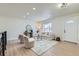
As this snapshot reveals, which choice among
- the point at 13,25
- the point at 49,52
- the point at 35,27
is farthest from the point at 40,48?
the point at 13,25

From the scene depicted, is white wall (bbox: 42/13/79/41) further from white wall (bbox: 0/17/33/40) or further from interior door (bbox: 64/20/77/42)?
white wall (bbox: 0/17/33/40)

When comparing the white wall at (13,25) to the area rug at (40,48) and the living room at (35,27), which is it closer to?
the living room at (35,27)

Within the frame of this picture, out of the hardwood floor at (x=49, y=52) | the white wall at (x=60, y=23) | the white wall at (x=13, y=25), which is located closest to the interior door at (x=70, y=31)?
the white wall at (x=60, y=23)

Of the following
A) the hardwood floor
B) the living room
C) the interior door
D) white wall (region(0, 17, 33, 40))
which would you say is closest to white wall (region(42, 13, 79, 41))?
Answer: the living room

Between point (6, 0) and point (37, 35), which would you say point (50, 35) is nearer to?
point (37, 35)

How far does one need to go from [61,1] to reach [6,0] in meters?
1.37

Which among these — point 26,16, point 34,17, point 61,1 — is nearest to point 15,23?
point 26,16

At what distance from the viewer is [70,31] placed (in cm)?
734

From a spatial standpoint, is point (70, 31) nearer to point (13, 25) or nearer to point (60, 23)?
point (60, 23)

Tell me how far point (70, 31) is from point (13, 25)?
401 cm

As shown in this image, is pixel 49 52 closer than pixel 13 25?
Yes

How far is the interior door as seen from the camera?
7013 mm

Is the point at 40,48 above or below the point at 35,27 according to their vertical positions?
below

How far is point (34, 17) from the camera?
252 inches
